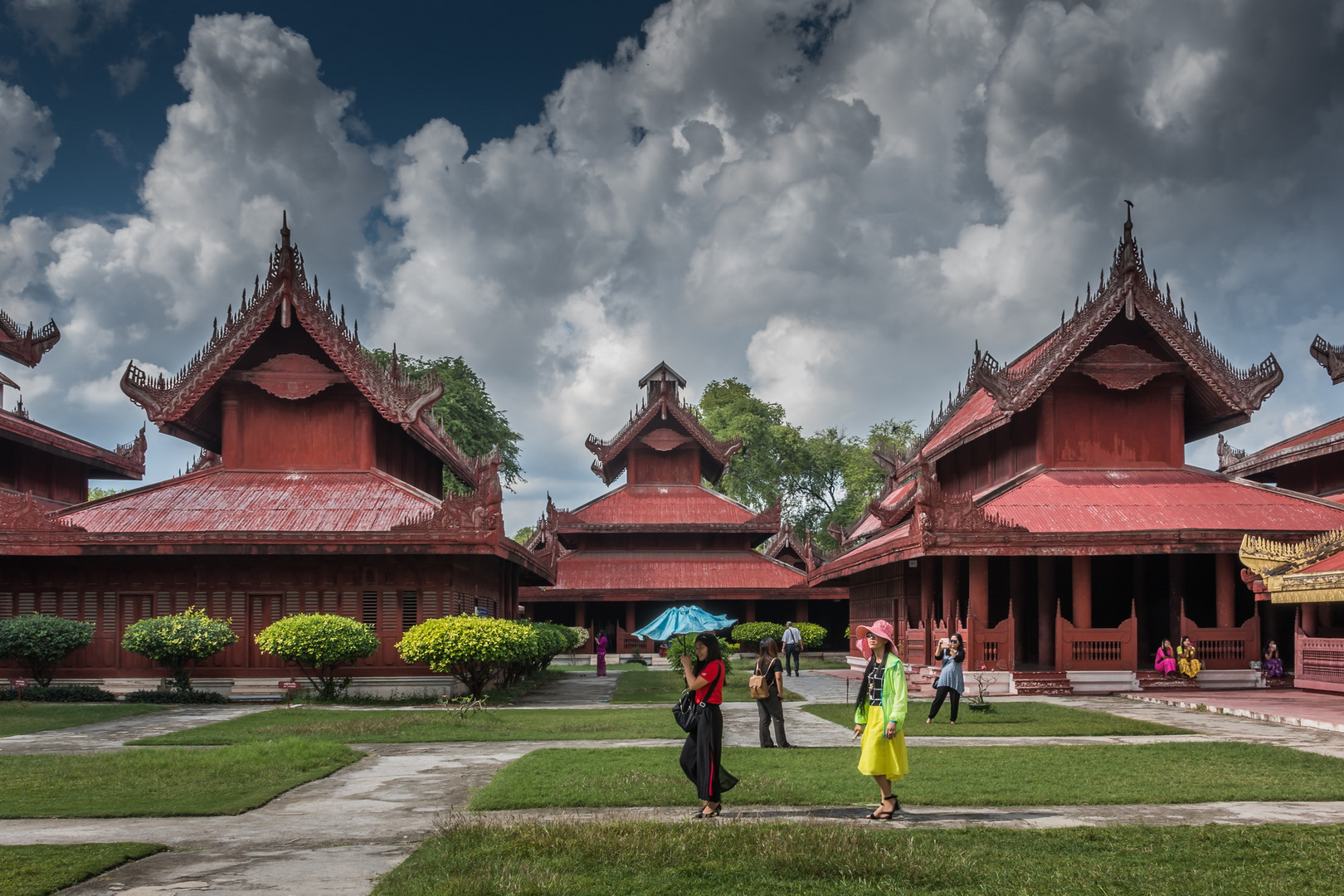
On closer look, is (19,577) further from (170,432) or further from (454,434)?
(454,434)

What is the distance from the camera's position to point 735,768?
41.7 feet

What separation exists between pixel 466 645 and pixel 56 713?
718cm

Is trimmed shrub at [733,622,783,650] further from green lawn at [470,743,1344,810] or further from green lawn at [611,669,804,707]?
green lawn at [470,743,1344,810]

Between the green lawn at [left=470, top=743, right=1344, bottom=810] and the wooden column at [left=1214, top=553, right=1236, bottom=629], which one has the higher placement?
the wooden column at [left=1214, top=553, right=1236, bottom=629]

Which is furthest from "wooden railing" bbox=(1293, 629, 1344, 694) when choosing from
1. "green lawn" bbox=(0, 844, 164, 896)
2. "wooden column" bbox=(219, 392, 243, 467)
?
"wooden column" bbox=(219, 392, 243, 467)

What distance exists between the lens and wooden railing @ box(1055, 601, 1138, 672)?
24.9m

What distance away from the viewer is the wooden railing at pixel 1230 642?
82.6ft

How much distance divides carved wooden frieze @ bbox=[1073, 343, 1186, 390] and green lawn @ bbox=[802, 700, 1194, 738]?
9548 mm

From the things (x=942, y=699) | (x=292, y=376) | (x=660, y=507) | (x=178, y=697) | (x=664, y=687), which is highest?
(x=292, y=376)

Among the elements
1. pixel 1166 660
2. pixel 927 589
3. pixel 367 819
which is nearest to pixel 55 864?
pixel 367 819

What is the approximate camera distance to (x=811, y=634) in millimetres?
43938

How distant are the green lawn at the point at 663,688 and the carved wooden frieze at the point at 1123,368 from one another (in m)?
10.8

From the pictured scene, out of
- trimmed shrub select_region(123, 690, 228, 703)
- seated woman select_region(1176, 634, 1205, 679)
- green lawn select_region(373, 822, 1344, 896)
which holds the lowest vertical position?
trimmed shrub select_region(123, 690, 228, 703)

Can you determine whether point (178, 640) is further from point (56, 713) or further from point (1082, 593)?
point (1082, 593)
